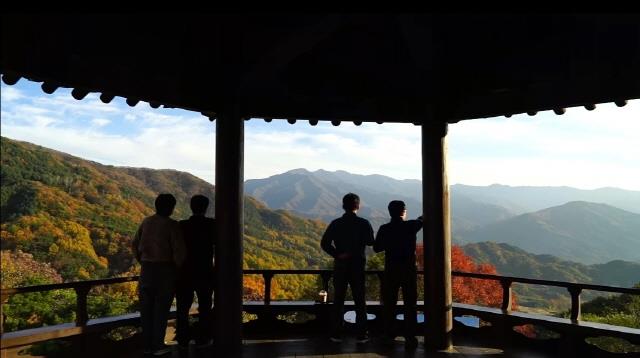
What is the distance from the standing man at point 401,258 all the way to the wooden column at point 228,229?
157 centimetres

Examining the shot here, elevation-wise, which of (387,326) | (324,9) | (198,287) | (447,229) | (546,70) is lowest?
(387,326)

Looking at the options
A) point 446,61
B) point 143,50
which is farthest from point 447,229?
point 143,50

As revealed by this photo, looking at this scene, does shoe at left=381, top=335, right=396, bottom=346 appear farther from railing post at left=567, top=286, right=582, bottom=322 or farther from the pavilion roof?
the pavilion roof

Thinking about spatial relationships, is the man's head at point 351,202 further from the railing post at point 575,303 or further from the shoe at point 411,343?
the railing post at point 575,303

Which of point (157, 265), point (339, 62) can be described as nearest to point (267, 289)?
point (157, 265)

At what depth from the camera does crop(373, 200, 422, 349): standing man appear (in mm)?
5438

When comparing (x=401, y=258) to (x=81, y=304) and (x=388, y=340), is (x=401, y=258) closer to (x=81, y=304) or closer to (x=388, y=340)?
(x=388, y=340)

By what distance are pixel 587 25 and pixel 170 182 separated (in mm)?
99005

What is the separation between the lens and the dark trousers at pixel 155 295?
4.70 m

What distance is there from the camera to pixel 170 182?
9806 cm

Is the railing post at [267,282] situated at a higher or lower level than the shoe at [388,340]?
higher

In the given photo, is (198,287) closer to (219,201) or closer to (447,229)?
(219,201)

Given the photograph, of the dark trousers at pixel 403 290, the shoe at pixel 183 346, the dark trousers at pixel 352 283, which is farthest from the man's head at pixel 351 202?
the shoe at pixel 183 346

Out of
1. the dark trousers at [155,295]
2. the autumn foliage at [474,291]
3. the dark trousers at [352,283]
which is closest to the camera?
the dark trousers at [155,295]
